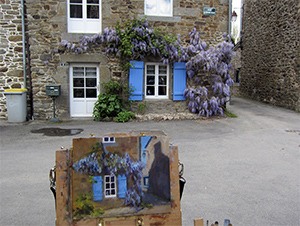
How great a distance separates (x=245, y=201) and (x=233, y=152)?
8.74ft

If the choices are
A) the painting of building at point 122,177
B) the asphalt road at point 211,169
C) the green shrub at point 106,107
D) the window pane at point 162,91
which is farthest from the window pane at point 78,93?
the painting of building at point 122,177

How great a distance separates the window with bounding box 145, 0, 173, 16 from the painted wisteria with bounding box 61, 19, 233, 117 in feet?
1.90

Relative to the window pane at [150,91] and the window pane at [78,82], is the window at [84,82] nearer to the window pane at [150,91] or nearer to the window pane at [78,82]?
the window pane at [78,82]

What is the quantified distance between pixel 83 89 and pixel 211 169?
6.62 metres

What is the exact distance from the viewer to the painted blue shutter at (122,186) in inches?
92.7

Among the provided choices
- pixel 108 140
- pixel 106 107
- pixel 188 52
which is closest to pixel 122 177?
pixel 108 140

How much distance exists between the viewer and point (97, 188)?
234 centimetres

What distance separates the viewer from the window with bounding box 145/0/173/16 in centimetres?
1085

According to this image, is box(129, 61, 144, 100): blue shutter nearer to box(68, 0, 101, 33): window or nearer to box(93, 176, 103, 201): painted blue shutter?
box(68, 0, 101, 33): window

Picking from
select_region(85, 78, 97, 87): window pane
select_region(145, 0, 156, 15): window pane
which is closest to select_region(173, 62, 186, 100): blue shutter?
select_region(145, 0, 156, 15): window pane

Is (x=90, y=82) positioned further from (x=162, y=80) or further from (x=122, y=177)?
(x=122, y=177)

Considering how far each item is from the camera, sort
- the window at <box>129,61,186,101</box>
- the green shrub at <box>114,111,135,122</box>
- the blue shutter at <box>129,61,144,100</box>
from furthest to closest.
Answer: the window at <box>129,61,186,101</box> → the blue shutter at <box>129,61,144,100</box> → the green shrub at <box>114,111,135,122</box>

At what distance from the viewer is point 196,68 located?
1112 centimetres

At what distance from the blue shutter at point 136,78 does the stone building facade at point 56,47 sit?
31 centimetres
